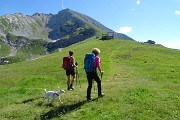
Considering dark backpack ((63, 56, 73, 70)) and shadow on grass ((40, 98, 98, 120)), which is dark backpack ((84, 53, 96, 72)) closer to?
shadow on grass ((40, 98, 98, 120))

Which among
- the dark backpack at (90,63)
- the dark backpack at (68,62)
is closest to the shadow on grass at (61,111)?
the dark backpack at (90,63)

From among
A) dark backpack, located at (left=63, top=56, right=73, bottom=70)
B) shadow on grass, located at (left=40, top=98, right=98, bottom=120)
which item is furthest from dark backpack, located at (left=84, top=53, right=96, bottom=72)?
dark backpack, located at (left=63, top=56, right=73, bottom=70)

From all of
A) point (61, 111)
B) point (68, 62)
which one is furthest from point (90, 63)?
point (68, 62)

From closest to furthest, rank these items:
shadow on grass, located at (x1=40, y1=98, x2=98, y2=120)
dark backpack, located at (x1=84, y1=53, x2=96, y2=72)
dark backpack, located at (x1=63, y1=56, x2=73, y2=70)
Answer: shadow on grass, located at (x1=40, y1=98, x2=98, y2=120)
dark backpack, located at (x1=84, y1=53, x2=96, y2=72)
dark backpack, located at (x1=63, y1=56, x2=73, y2=70)

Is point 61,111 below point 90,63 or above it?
below

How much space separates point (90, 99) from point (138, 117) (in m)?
4.33

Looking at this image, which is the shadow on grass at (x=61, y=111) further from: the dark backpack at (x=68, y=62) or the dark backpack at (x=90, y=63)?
the dark backpack at (x=68, y=62)

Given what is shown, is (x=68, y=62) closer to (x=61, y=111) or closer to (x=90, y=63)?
(x=90, y=63)

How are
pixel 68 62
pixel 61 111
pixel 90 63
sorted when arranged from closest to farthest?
1. pixel 61 111
2. pixel 90 63
3. pixel 68 62

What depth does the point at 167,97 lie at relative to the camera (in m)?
21.8

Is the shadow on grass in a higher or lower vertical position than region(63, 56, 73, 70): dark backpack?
lower

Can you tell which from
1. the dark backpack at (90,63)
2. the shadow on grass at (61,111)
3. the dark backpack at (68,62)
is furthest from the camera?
the dark backpack at (68,62)

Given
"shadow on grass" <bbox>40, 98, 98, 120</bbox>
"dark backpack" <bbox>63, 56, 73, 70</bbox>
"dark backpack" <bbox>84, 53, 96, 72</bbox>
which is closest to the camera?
"shadow on grass" <bbox>40, 98, 98, 120</bbox>

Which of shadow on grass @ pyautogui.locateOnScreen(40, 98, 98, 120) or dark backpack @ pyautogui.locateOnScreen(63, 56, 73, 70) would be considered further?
dark backpack @ pyautogui.locateOnScreen(63, 56, 73, 70)
